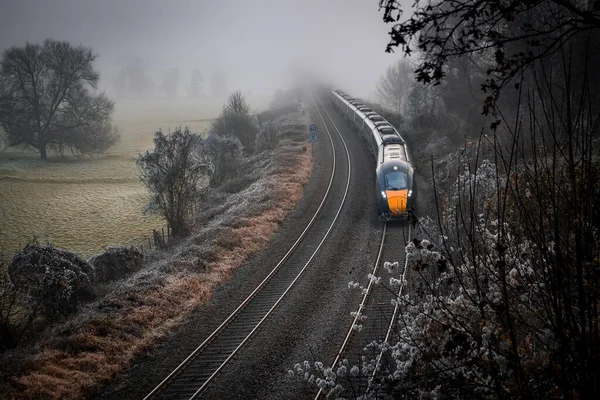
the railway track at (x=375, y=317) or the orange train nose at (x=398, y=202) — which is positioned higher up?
the orange train nose at (x=398, y=202)

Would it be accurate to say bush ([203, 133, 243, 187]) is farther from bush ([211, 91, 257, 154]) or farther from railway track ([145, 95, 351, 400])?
railway track ([145, 95, 351, 400])

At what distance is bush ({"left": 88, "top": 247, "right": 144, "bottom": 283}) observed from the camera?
66.9 feet

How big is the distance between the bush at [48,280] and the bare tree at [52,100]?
48.5 m

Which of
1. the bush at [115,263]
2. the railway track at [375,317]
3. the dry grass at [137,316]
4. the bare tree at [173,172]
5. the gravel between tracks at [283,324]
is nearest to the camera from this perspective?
the railway track at [375,317]

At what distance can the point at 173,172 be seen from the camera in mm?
25156

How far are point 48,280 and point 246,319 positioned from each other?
8054 millimetres

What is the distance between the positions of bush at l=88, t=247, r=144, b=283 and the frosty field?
7204mm

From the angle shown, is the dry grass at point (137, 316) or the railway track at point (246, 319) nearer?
the railway track at point (246, 319)

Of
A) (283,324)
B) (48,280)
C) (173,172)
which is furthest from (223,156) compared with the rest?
(283,324)

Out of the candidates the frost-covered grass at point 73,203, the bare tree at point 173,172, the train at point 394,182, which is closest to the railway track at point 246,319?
the train at point 394,182

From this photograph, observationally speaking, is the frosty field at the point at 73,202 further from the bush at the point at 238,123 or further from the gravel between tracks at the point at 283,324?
the gravel between tracks at the point at 283,324

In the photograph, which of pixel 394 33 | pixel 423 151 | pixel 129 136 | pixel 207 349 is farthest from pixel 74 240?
pixel 129 136

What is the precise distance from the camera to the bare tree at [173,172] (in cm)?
2528

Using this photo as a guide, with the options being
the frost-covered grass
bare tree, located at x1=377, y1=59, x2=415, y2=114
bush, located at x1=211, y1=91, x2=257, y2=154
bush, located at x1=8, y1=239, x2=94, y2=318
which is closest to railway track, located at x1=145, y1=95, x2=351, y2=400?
bush, located at x1=8, y1=239, x2=94, y2=318
